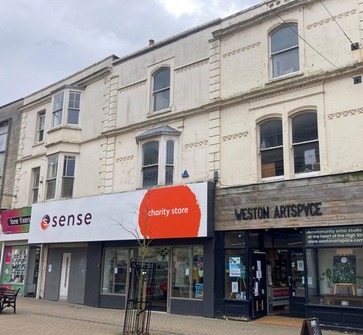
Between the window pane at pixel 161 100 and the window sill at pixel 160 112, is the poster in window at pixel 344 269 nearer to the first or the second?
the window sill at pixel 160 112

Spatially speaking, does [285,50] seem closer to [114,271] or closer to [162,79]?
[162,79]

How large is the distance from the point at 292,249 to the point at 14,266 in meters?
14.3

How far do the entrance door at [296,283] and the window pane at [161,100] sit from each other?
7294mm

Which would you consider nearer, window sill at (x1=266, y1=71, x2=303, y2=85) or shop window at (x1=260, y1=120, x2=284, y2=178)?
window sill at (x1=266, y1=71, x2=303, y2=85)

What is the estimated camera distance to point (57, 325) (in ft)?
38.9

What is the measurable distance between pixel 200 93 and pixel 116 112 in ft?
14.4

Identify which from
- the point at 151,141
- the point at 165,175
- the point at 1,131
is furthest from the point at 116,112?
the point at 1,131

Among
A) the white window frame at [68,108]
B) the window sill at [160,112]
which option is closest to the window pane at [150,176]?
the window sill at [160,112]

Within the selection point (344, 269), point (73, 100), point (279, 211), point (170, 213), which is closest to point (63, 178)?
point (73, 100)

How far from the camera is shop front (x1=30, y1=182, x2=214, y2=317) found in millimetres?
13812

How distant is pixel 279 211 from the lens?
1236 centimetres

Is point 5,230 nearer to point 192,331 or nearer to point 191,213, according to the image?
point 191,213

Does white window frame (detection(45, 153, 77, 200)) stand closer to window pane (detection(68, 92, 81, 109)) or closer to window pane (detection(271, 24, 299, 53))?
window pane (detection(68, 92, 81, 109))

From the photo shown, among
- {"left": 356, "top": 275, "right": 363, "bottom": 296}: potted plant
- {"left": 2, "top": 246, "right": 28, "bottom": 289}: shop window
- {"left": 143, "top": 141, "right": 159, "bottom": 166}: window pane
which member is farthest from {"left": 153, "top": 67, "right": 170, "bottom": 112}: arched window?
{"left": 2, "top": 246, "right": 28, "bottom": 289}: shop window
